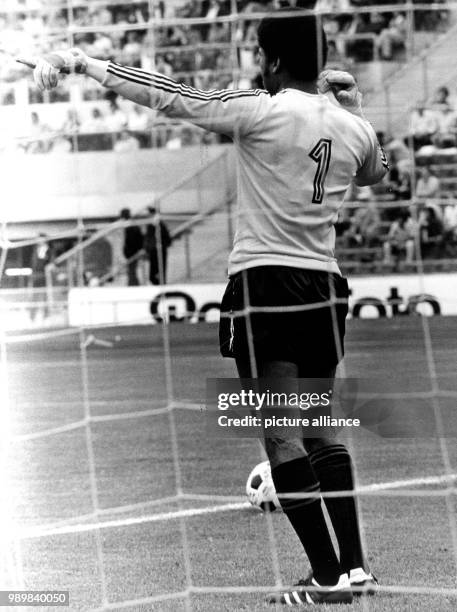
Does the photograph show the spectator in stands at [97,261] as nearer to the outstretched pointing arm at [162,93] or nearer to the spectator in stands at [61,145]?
the spectator in stands at [61,145]

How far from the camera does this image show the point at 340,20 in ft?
64.7

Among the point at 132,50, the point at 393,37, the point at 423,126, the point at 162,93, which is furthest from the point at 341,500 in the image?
the point at 393,37

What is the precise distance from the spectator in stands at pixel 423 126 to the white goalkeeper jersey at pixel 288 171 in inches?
566

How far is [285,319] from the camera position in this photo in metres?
3.76

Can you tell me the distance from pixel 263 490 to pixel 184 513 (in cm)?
41

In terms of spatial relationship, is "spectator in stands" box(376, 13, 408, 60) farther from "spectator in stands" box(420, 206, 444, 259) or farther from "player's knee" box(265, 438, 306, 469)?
"player's knee" box(265, 438, 306, 469)

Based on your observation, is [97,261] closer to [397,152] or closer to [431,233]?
[397,152]

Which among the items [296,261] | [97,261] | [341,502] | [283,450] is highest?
[296,261]

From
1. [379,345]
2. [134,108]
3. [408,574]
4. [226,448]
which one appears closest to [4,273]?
[134,108]

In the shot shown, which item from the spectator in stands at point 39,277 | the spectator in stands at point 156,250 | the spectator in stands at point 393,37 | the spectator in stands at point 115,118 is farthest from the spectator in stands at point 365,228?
the spectator in stands at point 39,277

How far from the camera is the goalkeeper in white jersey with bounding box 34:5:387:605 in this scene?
3.73m

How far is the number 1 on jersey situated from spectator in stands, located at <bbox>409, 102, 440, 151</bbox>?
1441 centimetres

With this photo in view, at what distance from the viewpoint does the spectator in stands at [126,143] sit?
20125 mm

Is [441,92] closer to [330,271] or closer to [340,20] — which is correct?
[340,20]
